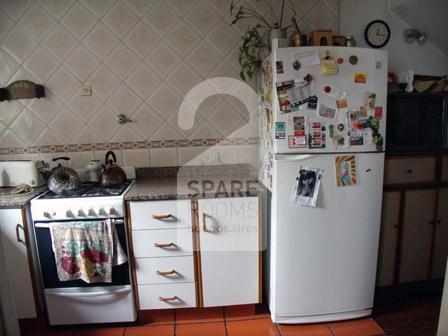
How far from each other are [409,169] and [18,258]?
244 cm

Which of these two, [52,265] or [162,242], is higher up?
[162,242]

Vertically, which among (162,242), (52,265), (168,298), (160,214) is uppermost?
(160,214)

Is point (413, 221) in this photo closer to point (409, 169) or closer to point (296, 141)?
point (409, 169)

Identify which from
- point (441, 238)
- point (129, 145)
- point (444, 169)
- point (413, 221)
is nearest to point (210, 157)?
point (129, 145)

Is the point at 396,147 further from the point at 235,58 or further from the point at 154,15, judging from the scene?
the point at 154,15

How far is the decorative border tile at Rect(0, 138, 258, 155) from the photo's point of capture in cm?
213

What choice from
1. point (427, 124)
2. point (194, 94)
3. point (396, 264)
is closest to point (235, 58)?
point (194, 94)

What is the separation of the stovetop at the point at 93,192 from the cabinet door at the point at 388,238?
168cm

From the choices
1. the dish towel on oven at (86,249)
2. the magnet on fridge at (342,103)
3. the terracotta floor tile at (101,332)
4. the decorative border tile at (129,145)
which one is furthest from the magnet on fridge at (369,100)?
the terracotta floor tile at (101,332)

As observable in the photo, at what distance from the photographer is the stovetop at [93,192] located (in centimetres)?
177

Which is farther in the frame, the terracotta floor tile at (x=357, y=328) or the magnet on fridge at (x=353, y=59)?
the terracotta floor tile at (x=357, y=328)

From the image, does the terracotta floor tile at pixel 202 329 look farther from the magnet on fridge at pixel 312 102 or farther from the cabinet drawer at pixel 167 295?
the magnet on fridge at pixel 312 102

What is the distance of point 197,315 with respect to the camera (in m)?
1.97

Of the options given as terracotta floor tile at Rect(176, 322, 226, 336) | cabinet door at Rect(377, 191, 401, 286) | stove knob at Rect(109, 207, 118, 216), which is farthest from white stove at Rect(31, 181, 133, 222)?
cabinet door at Rect(377, 191, 401, 286)
